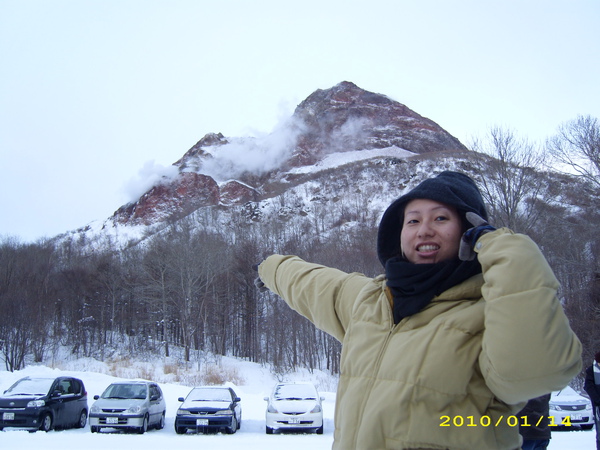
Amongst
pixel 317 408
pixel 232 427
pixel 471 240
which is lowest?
pixel 232 427

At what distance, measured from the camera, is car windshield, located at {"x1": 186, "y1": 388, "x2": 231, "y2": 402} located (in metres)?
12.2

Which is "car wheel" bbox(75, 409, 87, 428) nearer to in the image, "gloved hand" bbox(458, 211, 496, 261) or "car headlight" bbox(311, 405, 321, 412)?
"car headlight" bbox(311, 405, 321, 412)

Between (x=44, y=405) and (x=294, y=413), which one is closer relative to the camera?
(x=44, y=405)

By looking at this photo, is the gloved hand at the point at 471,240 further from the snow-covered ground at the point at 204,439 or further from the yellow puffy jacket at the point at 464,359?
the snow-covered ground at the point at 204,439

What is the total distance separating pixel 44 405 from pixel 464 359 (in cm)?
1249

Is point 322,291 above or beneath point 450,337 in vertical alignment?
above

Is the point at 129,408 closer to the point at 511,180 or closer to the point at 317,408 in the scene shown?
the point at 317,408

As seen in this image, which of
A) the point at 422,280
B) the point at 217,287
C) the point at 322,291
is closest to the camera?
the point at 422,280

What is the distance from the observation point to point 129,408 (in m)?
11.5

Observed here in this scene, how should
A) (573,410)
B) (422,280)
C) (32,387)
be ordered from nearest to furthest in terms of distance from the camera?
(422,280)
(32,387)
(573,410)

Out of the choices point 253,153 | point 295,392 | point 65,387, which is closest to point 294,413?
point 295,392

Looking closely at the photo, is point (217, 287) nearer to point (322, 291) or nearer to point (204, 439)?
point (204, 439)

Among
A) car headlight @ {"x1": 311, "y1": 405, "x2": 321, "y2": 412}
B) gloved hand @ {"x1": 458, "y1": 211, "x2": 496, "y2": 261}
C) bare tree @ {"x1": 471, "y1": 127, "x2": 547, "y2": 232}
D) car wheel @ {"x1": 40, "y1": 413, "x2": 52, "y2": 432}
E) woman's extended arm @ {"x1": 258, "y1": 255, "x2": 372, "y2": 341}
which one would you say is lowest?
car wheel @ {"x1": 40, "y1": 413, "x2": 52, "y2": 432}

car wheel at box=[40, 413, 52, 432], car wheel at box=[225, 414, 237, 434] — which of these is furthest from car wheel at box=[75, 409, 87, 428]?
car wheel at box=[225, 414, 237, 434]
